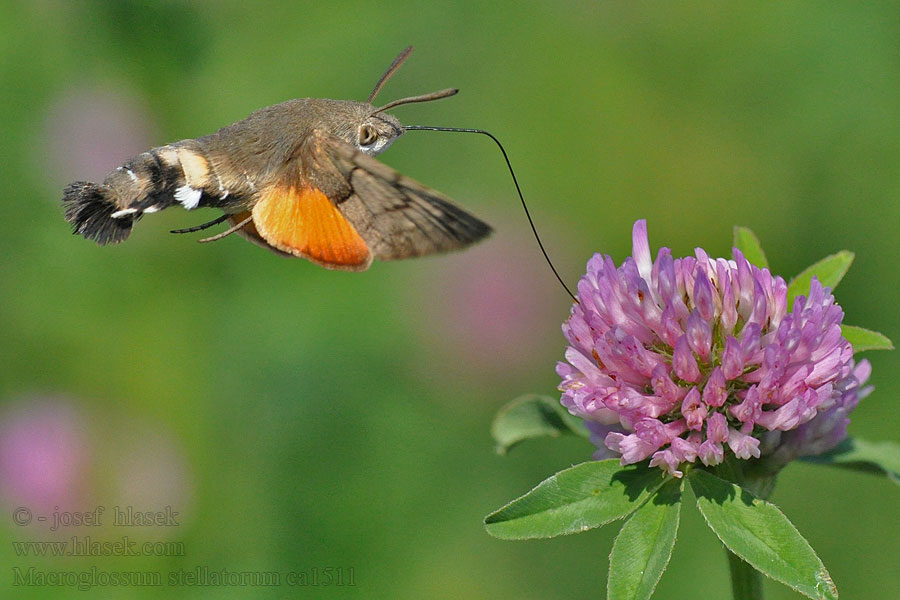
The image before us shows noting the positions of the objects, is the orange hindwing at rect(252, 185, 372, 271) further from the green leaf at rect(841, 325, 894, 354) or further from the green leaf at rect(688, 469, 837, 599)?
the green leaf at rect(841, 325, 894, 354)

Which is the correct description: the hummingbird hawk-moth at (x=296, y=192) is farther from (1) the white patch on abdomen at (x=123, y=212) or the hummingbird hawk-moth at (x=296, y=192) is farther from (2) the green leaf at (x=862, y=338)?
(2) the green leaf at (x=862, y=338)

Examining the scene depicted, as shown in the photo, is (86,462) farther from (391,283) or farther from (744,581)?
(744,581)

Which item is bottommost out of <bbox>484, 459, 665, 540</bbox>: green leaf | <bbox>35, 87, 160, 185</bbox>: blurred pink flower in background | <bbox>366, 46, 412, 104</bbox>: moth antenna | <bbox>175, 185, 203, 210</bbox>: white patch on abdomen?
<bbox>484, 459, 665, 540</bbox>: green leaf

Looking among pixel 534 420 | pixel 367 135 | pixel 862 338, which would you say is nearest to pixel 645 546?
pixel 534 420

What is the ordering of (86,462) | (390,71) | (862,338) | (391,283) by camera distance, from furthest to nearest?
(391,283)
(86,462)
(390,71)
(862,338)

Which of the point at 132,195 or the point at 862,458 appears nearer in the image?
the point at 862,458

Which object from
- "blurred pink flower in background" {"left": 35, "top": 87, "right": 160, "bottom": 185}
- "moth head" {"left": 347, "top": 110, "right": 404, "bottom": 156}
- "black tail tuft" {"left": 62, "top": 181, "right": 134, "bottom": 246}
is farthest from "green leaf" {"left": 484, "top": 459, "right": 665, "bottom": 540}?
"blurred pink flower in background" {"left": 35, "top": 87, "right": 160, "bottom": 185}

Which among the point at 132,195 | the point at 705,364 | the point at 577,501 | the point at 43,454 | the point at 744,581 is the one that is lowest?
the point at 744,581
